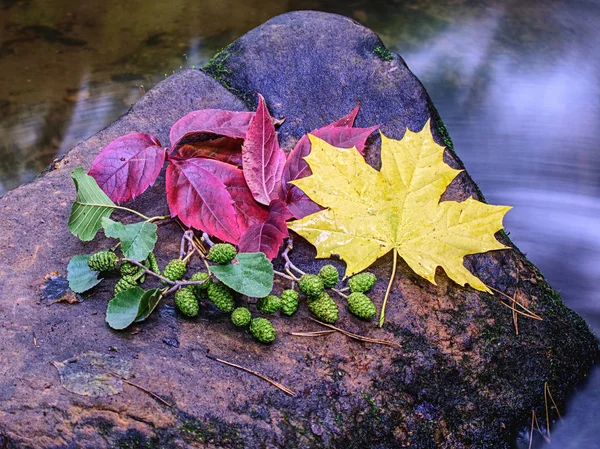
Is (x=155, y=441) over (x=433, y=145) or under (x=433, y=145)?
under

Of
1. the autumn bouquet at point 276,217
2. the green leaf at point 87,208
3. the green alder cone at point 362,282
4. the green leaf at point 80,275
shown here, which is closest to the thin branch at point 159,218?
the autumn bouquet at point 276,217

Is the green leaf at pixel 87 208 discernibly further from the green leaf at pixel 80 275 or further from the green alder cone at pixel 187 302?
the green alder cone at pixel 187 302

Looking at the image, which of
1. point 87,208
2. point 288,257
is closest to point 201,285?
point 288,257

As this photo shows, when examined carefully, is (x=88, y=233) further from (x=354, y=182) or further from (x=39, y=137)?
(x=39, y=137)

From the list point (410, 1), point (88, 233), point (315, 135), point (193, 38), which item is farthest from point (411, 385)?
point (410, 1)

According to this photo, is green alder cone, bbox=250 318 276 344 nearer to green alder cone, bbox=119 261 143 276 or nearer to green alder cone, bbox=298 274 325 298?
green alder cone, bbox=298 274 325 298

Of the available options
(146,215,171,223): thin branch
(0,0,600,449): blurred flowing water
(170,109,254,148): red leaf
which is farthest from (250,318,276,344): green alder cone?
(0,0,600,449): blurred flowing water
